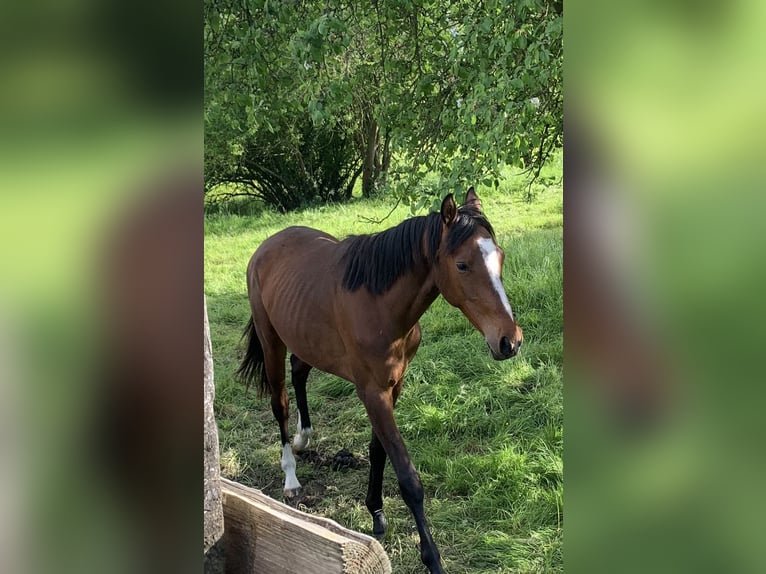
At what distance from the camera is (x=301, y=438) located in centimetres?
349

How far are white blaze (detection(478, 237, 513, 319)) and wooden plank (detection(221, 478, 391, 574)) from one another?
2.69 ft

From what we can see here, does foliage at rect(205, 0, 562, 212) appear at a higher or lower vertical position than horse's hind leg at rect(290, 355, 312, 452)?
higher

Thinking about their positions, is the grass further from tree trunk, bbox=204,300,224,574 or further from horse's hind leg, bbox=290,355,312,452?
tree trunk, bbox=204,300,224,574

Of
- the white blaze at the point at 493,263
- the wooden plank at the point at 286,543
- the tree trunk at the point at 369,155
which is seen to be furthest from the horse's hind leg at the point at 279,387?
the tree trunk at the point at 369,155

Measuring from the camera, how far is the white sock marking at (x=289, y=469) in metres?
3.16

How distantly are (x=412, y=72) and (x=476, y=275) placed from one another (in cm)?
178

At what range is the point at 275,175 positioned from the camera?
5.27 meters

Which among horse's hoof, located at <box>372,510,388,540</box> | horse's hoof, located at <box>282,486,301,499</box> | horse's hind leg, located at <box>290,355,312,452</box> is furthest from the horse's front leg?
horse's hind leg, located at <box>290,355,312,452</box>

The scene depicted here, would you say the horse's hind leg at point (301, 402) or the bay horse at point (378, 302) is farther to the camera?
the horse's hind leg at point (301, 402)

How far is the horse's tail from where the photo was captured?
3.41m

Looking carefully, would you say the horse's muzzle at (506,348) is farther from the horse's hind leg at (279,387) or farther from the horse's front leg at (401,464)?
the horse's hind leg at (279,387)
